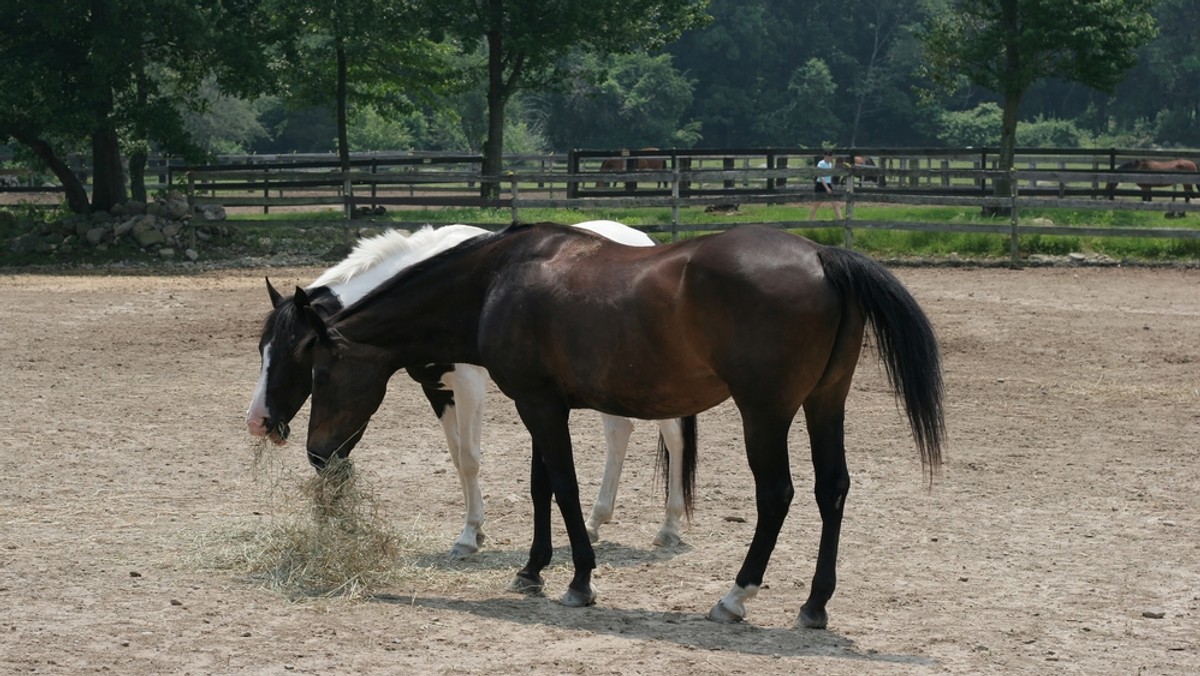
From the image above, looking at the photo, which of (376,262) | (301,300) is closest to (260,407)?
(301,300)

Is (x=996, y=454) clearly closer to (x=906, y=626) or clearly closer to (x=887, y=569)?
(x=887, y=569)

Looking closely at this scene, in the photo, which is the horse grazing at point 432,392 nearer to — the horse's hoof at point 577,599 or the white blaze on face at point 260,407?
the white blaze on face at point 260,407

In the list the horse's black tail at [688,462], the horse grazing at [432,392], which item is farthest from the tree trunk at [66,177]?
the horse's black tail at [688,462]

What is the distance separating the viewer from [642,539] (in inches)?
275

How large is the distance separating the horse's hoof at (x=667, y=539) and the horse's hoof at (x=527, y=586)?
3.22 ft

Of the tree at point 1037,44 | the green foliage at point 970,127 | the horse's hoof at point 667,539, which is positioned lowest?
the horse's hoof at point 667,539

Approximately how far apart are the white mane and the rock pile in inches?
587

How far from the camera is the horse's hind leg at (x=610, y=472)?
7.05 metres

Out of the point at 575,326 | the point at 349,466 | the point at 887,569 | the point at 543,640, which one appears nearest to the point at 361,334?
the point at 349,466

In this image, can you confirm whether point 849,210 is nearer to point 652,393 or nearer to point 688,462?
point 688,462

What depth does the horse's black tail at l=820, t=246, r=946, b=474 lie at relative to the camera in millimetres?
5254

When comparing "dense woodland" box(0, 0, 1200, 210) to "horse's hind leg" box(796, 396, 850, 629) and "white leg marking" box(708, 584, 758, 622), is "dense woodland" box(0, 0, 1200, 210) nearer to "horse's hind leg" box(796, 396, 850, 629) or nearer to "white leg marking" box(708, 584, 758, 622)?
"horse's hind leg" box(796, 396, 850, 629)

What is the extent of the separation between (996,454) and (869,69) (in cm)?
6615

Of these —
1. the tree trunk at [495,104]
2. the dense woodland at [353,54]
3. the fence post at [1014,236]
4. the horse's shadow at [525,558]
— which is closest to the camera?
the horse's shadow at [525,558]
